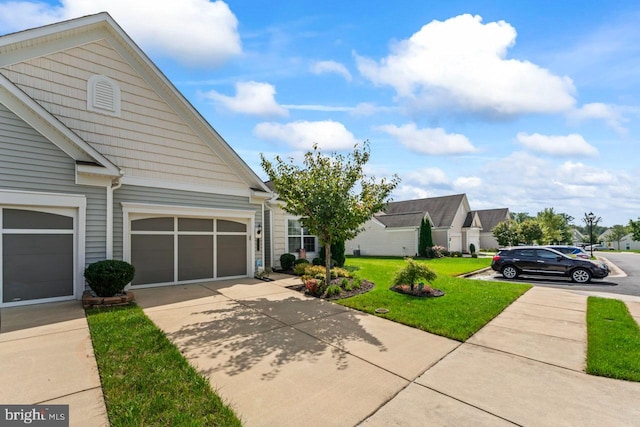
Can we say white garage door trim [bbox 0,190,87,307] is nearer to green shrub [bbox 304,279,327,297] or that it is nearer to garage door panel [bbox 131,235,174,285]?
garage door panel [bbox 131,235,174,285]

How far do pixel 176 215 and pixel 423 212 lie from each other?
850 inches

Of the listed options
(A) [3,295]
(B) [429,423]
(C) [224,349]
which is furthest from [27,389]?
(A) [3,295]

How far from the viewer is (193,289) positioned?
9516 millimetres

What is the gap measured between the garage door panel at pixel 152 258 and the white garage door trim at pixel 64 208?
1551 mm

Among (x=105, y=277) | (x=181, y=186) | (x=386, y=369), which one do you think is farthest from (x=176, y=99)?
(x=386, y=369)

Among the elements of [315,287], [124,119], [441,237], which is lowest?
[315,287]

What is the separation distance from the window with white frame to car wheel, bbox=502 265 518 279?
9025 millimetres

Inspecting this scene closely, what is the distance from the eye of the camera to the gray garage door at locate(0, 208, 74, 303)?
724cm

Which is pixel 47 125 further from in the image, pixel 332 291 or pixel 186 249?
pixel 332 291

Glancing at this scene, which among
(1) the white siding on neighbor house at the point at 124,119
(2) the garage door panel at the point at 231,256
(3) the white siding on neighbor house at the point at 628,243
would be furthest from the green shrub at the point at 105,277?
(3) the white siding on neighbor house at the point at 628,243

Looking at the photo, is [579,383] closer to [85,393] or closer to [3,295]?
[85,393]

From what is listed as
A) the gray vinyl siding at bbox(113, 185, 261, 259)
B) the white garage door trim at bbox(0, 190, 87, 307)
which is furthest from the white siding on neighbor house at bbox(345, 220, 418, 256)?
the white garage door trim at bbox(0, 190, 87, 307)

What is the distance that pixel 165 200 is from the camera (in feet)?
32.8

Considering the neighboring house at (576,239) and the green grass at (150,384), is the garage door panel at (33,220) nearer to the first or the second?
the green grass at (150,384)
